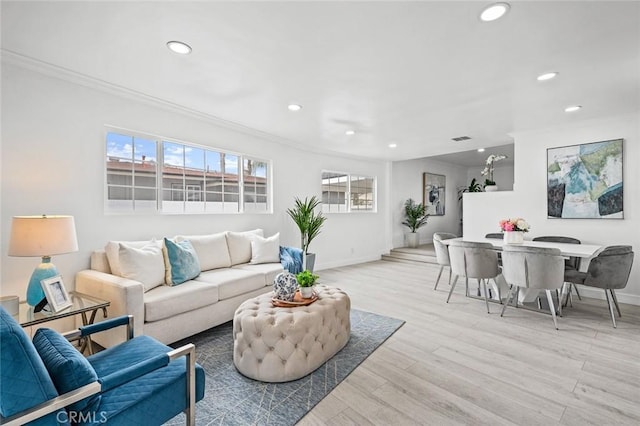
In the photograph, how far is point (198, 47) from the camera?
7.61 feet

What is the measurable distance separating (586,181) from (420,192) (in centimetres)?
455

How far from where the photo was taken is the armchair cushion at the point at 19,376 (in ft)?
3.22

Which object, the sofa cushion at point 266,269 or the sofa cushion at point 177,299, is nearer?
the sofa cushion at point 177,299

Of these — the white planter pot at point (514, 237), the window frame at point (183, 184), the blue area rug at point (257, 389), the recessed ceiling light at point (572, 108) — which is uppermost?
the recessed ceiling light at point (572, 108)

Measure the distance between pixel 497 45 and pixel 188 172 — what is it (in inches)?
145

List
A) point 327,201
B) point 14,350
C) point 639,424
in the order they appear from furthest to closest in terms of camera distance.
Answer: point 327,201 < point 639,424 < point 14,350

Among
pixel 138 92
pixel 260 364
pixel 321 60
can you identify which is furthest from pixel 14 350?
pixel 138 92

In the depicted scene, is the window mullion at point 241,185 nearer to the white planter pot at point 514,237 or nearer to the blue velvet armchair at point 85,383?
the blue velvet armchair at point 85,383

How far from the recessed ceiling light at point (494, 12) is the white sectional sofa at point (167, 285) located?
316cm

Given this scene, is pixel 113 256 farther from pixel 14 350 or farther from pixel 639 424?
pixel 639 424

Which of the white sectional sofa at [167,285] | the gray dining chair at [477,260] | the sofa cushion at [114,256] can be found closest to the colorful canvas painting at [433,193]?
the gray dining chair at [477,260]

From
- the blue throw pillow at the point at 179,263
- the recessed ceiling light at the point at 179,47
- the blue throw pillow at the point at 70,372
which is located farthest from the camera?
the blue throw pillow at the point at 179,263

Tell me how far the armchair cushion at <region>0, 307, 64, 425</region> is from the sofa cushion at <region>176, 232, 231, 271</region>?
240 cm

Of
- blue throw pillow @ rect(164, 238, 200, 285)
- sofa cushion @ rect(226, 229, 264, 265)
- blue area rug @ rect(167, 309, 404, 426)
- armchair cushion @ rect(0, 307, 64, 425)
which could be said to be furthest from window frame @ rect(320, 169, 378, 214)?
armchair cushion @ rect(0, 307, 64, 425)
